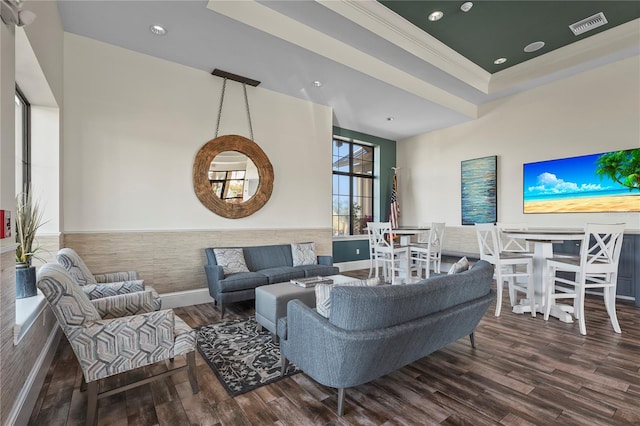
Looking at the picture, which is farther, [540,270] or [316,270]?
[316,270]

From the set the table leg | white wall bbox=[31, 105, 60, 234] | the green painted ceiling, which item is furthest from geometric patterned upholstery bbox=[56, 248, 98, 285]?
the table leg

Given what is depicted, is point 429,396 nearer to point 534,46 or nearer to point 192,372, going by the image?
point 192,372

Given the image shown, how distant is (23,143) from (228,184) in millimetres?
2204

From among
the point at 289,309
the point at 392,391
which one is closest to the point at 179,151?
the point at 289,309

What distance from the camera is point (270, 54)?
3814 mm

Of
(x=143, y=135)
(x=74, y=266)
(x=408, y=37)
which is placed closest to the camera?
(x=74, y=266)

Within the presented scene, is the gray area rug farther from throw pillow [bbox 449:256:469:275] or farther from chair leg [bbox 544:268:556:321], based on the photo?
chair leg [bbox 544:268:556:321]

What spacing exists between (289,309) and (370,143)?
245 inches

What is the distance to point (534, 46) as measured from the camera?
452 centimetres

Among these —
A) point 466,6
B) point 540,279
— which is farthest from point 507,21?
point 540,279

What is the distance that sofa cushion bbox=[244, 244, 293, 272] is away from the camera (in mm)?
4438

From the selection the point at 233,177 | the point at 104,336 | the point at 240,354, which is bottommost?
the point at 240,354

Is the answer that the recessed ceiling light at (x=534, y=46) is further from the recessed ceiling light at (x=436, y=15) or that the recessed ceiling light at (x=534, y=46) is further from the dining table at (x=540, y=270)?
the dining table at (x=540, y=270)

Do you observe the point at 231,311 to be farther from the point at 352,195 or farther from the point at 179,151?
the point at 352,195
